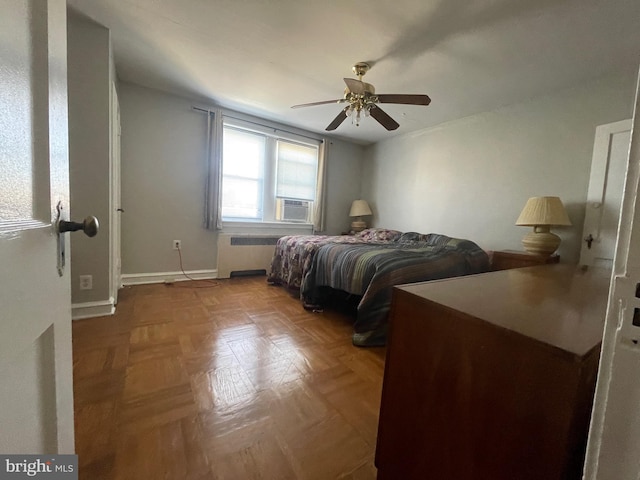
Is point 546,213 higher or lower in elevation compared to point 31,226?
higher

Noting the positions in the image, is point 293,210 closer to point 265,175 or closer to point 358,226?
point 265,175

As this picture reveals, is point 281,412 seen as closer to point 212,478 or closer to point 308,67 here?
point 212,478

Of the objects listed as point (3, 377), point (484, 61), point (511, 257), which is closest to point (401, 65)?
point (484, 61)

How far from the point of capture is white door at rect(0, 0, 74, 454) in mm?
326

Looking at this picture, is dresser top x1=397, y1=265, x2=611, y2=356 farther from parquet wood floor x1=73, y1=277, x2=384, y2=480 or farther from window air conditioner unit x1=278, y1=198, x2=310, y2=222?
window air conditioner unit x1=278, y1=198, x2=310, y2=222

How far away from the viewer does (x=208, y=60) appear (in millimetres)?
2307

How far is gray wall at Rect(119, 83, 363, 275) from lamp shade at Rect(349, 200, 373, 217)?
2311mm

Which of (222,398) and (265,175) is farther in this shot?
(265,175)

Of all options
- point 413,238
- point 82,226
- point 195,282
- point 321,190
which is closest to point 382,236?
point 413,238

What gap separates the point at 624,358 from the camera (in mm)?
252

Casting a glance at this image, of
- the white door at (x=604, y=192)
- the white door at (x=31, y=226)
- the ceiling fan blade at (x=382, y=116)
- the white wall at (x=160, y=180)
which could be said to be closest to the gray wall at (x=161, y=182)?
the white wall at (x=160, y=180)

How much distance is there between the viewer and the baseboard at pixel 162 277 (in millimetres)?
2969

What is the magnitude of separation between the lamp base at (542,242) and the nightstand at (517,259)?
55mm

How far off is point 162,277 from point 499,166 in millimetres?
4197
